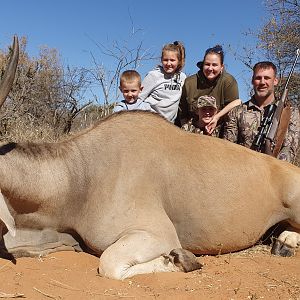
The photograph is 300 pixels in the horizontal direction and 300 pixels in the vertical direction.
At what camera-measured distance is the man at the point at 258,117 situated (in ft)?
17.1

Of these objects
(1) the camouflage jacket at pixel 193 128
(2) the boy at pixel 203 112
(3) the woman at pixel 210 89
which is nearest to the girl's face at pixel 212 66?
(3) the woman at pixel 210 89

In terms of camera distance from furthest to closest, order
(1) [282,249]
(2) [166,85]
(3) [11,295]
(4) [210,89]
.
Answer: (4) [210,89]
(2) [166,85]
(1) [282,249]
(3) [11,295]

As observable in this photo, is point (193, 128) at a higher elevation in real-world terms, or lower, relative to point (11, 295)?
higher

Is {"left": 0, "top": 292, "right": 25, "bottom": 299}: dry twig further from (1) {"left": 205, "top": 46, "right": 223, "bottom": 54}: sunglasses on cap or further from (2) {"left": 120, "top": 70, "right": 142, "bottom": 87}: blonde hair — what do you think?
(1) {"left": 205, "top": 46, "right": 223, "bottom": 54}: sunglasses on cap

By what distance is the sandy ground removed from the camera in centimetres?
272

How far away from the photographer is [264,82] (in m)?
5.23

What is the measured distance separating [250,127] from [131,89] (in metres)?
1.25

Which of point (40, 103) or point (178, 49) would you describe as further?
point (40, 103)

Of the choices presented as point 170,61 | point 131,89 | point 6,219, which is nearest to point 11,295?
point 6,219

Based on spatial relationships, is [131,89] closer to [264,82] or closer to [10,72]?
[264,82]

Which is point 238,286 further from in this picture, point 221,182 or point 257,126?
point 257,126

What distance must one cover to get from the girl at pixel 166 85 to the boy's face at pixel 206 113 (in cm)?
37

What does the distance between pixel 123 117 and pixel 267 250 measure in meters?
1.47

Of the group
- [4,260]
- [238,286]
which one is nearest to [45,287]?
[4,260]
